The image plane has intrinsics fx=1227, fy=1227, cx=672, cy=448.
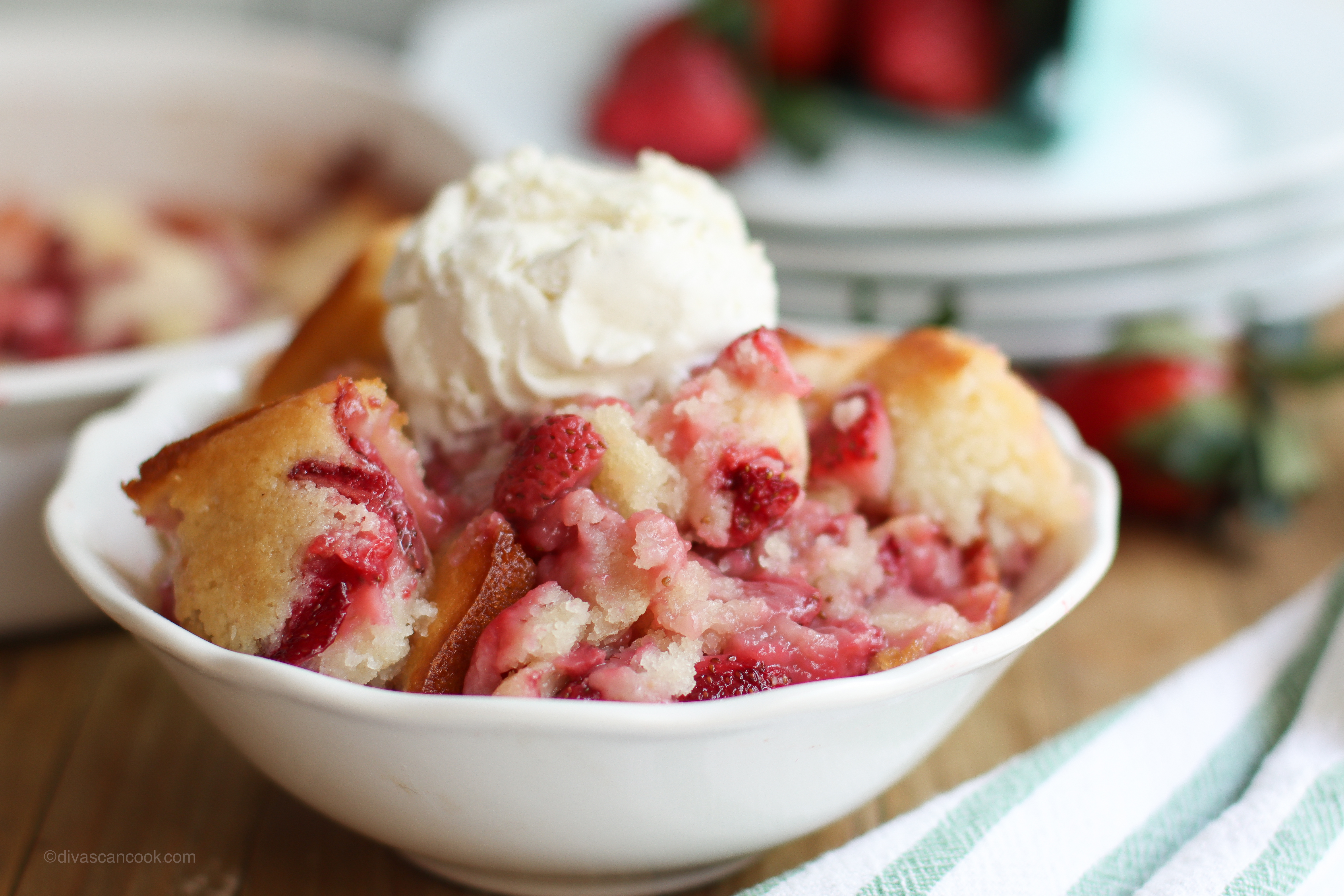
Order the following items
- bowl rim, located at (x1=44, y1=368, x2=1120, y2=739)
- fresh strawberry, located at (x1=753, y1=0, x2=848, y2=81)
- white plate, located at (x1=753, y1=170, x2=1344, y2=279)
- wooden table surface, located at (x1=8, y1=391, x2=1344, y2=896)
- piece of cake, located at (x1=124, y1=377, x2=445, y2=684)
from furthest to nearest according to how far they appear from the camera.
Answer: fresh strawberry, located at (x1=753, y1=0, x2=848, y2=81)
white plate, located at (x1=753, y1=170, x2=1344, y2=279)
wooden table surface, located at (x1=8, y1=391, x2=1344, y2=896)
piece of cake, located at (x1=124, y1=377, x2=445, y2=684)
bowl rim, located at (x1=44, y1=368, x2=1120, y2=739)

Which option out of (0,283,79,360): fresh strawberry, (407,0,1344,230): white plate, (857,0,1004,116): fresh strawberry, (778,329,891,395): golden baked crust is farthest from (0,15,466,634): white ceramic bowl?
(778,329,891,395): golden baked crust

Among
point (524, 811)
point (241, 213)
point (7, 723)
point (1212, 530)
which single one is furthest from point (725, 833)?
point (241, 213)

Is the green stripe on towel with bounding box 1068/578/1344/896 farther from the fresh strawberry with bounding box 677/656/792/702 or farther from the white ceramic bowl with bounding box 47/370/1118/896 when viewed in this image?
the fresh strawberry with bounding box 677/656/792/702

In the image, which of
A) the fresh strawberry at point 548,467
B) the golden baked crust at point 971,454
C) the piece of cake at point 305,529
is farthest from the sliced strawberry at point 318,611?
the golden baked crust at point 971,454

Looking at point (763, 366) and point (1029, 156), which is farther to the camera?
point (1029, 156)

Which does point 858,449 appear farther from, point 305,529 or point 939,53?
point 939,53

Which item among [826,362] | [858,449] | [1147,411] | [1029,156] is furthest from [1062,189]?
[858,449]

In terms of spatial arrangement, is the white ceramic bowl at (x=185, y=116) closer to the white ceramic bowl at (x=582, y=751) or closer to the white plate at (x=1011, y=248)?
the white plate at (x=1011, y=248)

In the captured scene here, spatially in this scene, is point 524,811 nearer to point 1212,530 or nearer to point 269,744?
point 269,744
